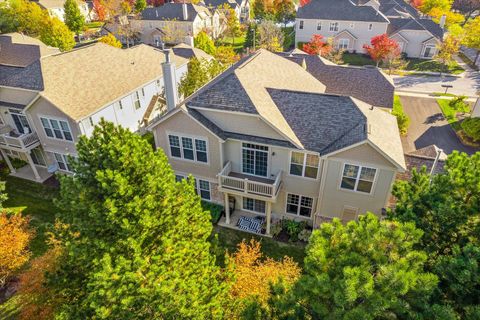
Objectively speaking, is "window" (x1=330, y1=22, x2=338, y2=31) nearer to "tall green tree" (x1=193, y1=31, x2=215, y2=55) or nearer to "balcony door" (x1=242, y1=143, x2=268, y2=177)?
"tall green tree" (x1=193, y1=31, x2=215, y2=55)

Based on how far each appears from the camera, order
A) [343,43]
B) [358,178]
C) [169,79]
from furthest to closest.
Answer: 1. [343,43]
2. [169,79]
3. [358,178]

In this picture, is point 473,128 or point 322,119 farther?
point 473,128

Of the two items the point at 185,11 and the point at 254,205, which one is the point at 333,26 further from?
the point at 254,205

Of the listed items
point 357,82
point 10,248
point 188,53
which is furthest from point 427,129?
point 10,248

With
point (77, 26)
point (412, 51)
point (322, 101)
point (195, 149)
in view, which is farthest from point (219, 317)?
point (77, 26)

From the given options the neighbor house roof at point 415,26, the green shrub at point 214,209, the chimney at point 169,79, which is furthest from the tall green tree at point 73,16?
the neighbor house roof at point 415,26

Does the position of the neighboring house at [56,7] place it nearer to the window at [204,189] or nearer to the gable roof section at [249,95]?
the gable roof section at [249,95]

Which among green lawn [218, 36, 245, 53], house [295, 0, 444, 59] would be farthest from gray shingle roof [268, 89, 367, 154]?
green lawn [218, 36, 245, 53]
